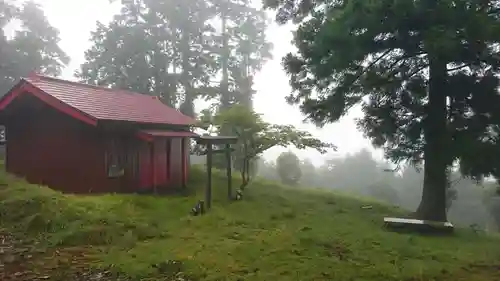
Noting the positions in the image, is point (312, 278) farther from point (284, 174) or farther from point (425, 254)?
point (284, 174)

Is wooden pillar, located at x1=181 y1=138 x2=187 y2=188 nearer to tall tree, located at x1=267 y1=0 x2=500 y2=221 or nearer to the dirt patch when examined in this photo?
tall tree, located at x1=267 y1=0 x2=500 y2=221

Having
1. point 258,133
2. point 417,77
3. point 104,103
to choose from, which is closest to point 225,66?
point 258,133

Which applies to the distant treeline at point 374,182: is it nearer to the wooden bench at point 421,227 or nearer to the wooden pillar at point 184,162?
the wooden pillar at point 184,162

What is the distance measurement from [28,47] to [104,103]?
1616 centimetres

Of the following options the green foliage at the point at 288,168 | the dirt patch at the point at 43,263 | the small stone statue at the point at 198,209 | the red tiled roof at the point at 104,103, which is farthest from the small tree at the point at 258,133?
the green foliage at the point at 288,168

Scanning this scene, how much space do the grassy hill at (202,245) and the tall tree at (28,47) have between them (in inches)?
722

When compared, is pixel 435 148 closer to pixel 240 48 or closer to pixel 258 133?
pixel 258 133

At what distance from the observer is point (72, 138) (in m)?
11.2

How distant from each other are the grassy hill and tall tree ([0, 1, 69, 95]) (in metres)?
18.3

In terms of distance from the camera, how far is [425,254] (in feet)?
22.2

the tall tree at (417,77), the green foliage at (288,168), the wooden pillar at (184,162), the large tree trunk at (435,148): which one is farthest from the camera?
the green foliage at (288,168)

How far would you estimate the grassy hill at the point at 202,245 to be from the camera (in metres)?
5.25

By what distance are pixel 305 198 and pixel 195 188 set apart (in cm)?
363

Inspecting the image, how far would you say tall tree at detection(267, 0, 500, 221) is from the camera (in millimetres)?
7645
